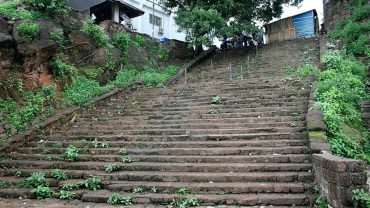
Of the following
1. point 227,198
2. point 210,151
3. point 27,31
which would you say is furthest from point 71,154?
point 27,31

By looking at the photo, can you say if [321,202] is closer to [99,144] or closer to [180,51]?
[99,144]

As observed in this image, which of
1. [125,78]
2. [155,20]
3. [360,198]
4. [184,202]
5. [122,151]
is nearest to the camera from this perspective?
[360,198]

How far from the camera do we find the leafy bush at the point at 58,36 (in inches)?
495

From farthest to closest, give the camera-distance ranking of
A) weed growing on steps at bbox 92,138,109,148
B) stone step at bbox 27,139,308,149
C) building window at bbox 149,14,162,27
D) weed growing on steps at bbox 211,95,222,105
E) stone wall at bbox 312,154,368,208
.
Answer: building window at bbox 149,14,162,27 → weed growing on steps at bbox 211,95,222,105 → weed growing on steps at bbox 92,138,109,148 → stone step at bbox 27,139,308,149 → stone wall at bbox 312,154,368,208

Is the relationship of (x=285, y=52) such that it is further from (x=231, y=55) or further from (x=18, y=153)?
(x=18, y=153)

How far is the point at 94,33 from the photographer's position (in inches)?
584

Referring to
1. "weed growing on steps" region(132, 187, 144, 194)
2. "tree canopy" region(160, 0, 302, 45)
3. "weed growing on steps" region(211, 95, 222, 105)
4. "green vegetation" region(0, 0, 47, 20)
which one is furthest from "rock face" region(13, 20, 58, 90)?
"tree canopy" region(160, 0, 302, 45)

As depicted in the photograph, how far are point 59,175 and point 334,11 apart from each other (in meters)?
20.8

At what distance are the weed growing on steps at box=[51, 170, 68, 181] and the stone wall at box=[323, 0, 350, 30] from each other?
19.4 metres

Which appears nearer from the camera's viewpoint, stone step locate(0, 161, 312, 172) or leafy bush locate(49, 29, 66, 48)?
stone step locate(0, 161, 312, 172)

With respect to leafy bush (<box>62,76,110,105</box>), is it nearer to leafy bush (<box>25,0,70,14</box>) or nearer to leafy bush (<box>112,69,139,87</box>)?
leafy bush (<box>112,69,139,87</box>)

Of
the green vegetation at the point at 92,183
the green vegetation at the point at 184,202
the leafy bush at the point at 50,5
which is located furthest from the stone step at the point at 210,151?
the leafy bush at the point at 50,5

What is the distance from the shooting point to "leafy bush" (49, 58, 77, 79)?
12375mm

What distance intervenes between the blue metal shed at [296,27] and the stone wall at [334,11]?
29.8 inches
